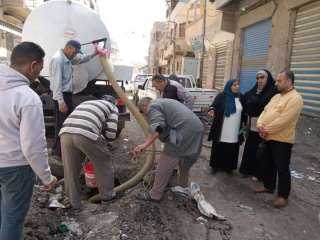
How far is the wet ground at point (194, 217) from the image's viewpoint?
3.27m

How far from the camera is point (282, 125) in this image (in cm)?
395

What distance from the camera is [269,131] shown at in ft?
13.3

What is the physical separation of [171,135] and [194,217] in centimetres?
104

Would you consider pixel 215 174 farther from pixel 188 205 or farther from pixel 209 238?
pixel 209 238

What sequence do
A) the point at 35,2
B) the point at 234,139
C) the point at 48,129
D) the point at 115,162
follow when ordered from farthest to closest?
1. the point at 35,2
2. the point at 48,129
3. the point at 115,162
4. the point at 234,139

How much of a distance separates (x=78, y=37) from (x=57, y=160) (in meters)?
2.37

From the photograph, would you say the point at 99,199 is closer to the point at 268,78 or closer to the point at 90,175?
the point at 90,175

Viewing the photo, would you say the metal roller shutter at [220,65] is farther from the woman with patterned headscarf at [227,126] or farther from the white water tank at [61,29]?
the woman with patterned headscarf at [227,126]

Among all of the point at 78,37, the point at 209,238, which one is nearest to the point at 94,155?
the point at 209,238

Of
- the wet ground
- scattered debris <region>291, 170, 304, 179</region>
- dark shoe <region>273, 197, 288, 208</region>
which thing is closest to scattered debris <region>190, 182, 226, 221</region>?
the wet ground

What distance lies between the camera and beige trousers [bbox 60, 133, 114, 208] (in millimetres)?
3668

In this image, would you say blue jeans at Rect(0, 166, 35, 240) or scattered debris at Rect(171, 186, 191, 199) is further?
scattered debris at Rect(171, 186, 191, 199)

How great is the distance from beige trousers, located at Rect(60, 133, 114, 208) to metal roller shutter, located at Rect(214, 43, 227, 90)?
11597 millimetres

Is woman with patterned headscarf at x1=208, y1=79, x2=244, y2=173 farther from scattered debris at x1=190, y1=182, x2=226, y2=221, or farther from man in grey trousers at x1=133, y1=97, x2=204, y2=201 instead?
scattered debris at x1=190, y1=182, x2=226, y2=221
